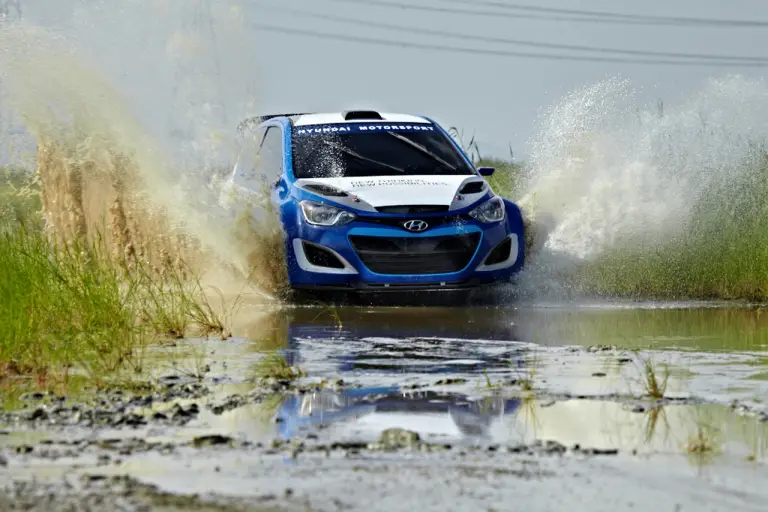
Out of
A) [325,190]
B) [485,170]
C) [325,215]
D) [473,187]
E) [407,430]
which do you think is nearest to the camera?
[407,430]

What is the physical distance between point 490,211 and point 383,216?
3.65 feet

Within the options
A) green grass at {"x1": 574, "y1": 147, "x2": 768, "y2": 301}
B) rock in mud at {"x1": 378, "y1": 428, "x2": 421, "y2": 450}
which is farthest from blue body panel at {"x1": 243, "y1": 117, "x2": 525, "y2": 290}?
rock in mud at {"x1": 378, "y1": 428, "x2": 421, "y2": 450}

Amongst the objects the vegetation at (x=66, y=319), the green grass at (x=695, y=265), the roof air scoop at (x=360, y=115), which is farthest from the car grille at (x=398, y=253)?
the green grass at (x=695, y=265)

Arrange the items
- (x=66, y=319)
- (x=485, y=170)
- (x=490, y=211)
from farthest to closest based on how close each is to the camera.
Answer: (x=485, y=170)
(x=490, y=211)
(x=66, y=319)

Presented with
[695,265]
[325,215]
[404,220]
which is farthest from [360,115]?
[695,265]

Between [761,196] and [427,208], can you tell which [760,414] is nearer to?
[427,208]

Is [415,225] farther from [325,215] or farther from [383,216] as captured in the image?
[325,215]

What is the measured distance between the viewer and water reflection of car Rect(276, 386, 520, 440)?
22.2 ft

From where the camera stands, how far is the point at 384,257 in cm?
1376

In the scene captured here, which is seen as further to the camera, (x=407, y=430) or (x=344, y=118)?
(x=344, y=118)

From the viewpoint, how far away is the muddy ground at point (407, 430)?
17.4 feet

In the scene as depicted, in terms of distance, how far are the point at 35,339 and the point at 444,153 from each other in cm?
674

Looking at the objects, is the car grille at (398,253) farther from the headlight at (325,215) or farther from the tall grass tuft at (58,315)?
the tall grass tuft at (58,315)

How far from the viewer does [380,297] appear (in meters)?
14.8
